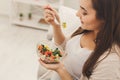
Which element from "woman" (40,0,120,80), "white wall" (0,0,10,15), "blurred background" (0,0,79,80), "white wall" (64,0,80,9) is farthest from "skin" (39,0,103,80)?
"white wall" (0,0,10,15)

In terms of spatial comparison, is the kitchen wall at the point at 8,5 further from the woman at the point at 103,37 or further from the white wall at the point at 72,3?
the woman at the point at 103,37

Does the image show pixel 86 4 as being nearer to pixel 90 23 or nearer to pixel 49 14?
pixel 90 23

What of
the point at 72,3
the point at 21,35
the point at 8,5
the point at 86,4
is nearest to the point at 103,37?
the point at 86,4

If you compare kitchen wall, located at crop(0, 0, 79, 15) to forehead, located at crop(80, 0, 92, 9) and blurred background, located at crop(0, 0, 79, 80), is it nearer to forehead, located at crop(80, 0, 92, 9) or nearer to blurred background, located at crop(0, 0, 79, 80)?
blurred background, located at crop(0, 0, 79, 80)

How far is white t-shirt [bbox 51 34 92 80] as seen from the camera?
1200mm

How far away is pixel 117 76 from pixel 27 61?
4.92 ft

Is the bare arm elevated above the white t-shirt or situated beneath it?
elevated above

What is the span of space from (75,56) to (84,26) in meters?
0.19

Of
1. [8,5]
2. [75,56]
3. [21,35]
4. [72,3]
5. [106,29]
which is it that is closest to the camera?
[106,29]

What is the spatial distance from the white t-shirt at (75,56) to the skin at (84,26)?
0.03 meters

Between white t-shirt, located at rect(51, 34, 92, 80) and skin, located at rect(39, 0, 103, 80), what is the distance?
33mm

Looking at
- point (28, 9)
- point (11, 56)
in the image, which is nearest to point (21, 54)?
point (11, 56)

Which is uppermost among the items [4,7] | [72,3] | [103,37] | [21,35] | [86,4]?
[86,4]

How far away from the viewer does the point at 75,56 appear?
1222mm
